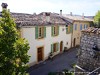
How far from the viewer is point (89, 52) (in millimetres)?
9023

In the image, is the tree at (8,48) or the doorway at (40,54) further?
the doorway at (40,54)

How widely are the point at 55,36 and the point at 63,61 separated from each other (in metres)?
3.64

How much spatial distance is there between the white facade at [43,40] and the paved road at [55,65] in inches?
36.3

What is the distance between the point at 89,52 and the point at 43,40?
36.7ft

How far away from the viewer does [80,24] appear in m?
29.9

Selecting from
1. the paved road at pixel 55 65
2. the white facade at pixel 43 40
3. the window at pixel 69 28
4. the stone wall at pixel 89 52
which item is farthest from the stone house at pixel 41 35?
the stone wall at pixel 89 52

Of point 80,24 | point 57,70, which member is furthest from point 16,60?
point 80,24

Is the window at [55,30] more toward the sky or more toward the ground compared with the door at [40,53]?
more toward the sky

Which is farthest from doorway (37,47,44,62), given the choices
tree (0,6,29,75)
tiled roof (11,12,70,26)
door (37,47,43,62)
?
tree (0,6,29,75)

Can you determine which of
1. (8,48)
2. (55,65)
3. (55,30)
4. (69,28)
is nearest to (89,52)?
(8,48)

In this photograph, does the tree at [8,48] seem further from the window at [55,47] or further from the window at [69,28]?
the window at [69,28]

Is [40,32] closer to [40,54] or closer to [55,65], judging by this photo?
[40,54]

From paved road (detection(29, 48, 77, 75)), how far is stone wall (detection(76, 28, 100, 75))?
8.29 meters

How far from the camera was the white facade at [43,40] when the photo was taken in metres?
17.3
